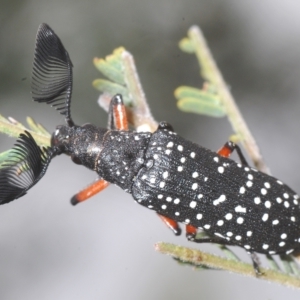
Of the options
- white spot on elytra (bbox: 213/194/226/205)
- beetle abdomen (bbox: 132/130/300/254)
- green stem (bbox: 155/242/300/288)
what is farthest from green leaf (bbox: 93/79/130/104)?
green stem (bbox: 155/242/300/288)

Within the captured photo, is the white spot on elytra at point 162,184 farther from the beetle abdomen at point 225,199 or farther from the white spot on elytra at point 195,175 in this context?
the white spot on elytra at point 195,175

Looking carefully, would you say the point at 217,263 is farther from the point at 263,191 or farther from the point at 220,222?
the point at 263,191

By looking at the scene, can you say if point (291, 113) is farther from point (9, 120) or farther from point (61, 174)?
point (9, 120)

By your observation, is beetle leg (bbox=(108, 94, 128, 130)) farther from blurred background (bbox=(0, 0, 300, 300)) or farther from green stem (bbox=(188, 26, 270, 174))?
blurred background (bbox=(0, 0, 300, 300))

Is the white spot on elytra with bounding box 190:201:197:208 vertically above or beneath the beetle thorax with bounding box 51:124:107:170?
beneath

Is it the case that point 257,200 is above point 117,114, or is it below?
below

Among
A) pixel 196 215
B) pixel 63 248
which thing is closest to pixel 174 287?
pixel 63 248

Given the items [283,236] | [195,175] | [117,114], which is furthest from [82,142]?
[283,236]
